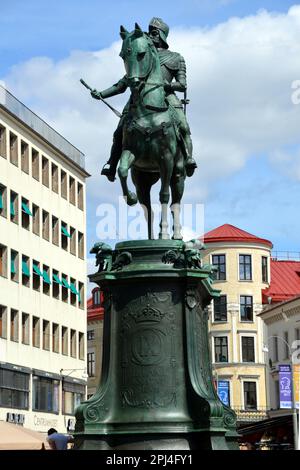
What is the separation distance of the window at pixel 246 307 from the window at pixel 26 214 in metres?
41.0

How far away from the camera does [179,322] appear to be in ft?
56.4

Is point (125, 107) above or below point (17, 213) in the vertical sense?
below

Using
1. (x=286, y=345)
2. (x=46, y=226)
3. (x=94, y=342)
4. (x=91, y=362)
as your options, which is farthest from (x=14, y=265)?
(x=94, y=342)

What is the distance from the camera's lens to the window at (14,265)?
225 ft

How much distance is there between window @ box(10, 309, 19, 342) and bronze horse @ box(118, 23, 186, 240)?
166 ft

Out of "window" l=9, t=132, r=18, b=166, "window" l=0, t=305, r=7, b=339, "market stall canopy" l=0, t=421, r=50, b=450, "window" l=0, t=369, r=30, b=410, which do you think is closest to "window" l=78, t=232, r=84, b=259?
"window" l=9, t=132, r=18, b=166

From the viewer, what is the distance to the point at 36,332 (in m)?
72.1

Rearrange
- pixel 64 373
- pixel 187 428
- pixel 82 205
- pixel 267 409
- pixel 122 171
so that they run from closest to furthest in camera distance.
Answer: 1. pixel 187 428
2. pixel 122 171
3. pixel 64 373
4. pixel 82 205
5. pixel 267 409

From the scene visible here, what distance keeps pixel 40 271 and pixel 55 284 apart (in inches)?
152

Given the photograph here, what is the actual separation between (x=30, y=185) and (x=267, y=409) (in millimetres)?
40243

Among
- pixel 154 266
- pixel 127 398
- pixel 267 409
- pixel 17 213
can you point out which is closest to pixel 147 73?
pixel 154 266

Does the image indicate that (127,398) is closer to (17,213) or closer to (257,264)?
(17,213)

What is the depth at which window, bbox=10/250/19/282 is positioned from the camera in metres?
68.6

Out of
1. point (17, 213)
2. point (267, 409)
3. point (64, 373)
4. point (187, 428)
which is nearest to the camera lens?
point (187, 428)
